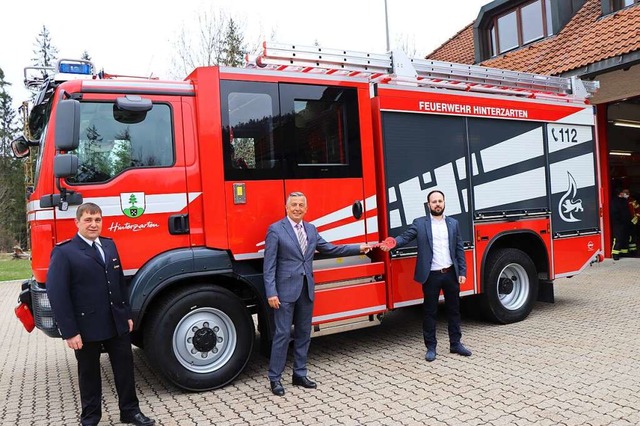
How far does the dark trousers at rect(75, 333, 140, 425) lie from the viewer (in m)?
3.72

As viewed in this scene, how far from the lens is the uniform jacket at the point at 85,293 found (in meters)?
3.49

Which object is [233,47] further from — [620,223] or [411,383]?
[411,383]

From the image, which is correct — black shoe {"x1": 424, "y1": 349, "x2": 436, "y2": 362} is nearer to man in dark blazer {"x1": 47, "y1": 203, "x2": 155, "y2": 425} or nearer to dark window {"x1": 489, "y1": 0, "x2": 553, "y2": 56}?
man in dark blazer {"x1": 47, "y1": 203, "x2": 155, "y2": 425}

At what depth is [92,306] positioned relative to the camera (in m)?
3.63

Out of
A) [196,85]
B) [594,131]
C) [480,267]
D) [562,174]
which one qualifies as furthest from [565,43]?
[196,85]

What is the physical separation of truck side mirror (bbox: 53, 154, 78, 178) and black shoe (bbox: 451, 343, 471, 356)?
13.3ft

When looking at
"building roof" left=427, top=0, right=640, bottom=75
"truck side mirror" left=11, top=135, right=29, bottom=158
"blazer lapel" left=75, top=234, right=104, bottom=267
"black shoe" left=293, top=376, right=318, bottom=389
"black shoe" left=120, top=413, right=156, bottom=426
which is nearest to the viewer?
"blazer lapel" left=75, top=234, right=104, bottom=267

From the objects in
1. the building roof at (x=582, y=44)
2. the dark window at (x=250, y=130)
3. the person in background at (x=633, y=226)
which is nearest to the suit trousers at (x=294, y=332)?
the dark window at (x=250, y=130)

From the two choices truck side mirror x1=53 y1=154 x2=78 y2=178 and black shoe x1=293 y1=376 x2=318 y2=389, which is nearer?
truck side mirror x1=53 y1=154 x2=78 y2=178

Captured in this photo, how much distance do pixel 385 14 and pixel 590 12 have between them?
19.2ft

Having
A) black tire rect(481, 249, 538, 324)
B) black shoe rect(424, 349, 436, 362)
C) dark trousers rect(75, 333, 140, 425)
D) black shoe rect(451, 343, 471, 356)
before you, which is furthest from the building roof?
dark trousers rect(75, 333, 140, 425)

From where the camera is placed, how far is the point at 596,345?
5.53 meters

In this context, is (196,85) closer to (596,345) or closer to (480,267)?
(480,267)

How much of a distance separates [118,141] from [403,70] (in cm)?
318
